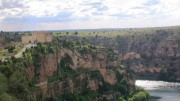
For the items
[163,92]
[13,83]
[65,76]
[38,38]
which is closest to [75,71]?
[65,76]

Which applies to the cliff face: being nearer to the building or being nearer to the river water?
the building

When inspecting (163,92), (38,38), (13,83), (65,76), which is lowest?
(163,92)

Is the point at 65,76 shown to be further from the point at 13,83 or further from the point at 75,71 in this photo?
the point at 13,83

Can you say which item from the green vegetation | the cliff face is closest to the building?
the cliff face

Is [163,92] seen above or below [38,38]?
below

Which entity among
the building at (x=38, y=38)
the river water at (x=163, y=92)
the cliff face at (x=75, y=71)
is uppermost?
the building at (x=38, y=38)

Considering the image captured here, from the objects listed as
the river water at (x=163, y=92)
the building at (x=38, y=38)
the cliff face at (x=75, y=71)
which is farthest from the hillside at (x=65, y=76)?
the river water at (x=163, y=92)

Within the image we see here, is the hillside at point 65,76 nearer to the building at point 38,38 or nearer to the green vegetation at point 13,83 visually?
the green vegetation at point 13,83

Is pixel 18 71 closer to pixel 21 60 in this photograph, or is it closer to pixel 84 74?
pixel 21 60

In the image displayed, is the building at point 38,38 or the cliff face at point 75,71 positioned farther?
the building at point 38,38
